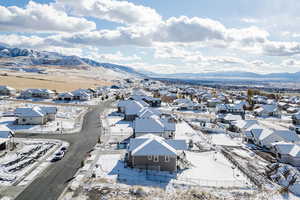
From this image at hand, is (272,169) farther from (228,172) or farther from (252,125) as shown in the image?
(252,125)

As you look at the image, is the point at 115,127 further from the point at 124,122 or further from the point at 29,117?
the point at 29,117

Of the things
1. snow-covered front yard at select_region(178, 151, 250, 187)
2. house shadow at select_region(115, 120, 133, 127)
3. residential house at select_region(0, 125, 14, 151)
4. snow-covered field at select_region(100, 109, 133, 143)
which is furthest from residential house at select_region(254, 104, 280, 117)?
residential house at select_region(0, 125, 14, 151)

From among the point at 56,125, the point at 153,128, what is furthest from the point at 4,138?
the point at 153,128

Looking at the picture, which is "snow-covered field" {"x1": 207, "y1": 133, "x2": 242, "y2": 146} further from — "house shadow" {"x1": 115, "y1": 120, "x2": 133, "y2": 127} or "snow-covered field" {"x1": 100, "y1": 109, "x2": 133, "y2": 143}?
"house shadow" {"x1": 115, "y1": 120, "x2": 133, "y2": 127}

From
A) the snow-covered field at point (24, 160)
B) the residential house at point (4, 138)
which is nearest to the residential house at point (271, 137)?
the snow-covered field at point (24, 160)

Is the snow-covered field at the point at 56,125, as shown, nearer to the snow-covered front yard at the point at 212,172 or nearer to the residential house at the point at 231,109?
the snow-covered front yard at the point at 212,172

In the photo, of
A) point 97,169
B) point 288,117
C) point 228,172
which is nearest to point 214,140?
point 228,172
